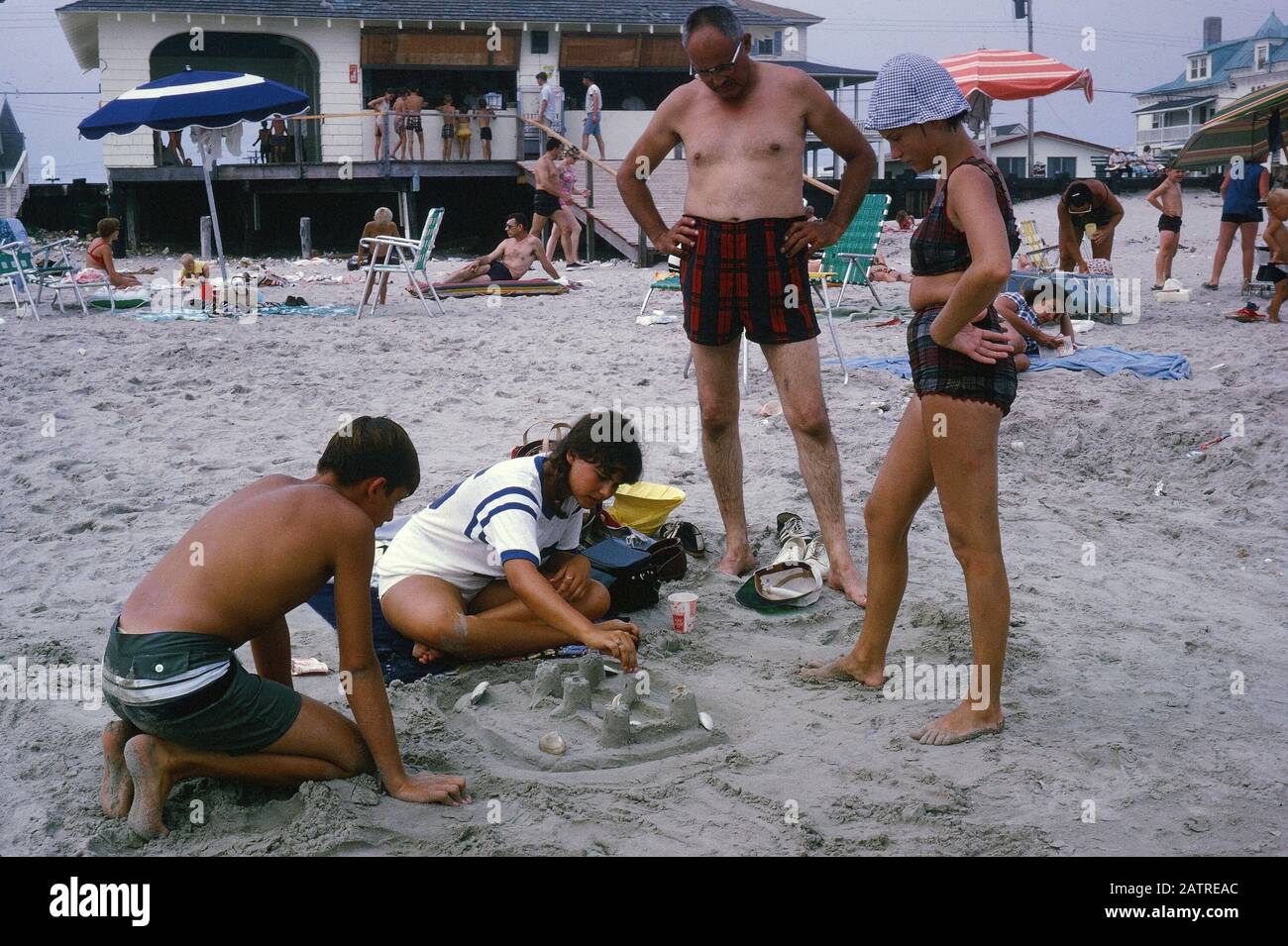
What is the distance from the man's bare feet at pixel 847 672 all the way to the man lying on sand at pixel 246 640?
1195 millimetres

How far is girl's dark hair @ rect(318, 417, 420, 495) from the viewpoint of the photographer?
2.52 m

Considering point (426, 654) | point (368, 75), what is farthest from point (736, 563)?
point (368, 75)

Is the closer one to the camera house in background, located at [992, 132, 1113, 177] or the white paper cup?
the white paper cup

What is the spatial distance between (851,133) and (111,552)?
3.27 meters

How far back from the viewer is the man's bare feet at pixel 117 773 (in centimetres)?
249

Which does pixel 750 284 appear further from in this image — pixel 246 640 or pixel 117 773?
pixel 117 773

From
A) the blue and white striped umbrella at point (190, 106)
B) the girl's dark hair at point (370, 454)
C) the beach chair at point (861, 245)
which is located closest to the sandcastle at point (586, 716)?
the girl's dark hair at point (370, 454)

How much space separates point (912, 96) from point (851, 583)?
6.07 feet

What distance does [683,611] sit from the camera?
3.72 metres

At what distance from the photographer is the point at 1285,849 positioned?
7.59 feet

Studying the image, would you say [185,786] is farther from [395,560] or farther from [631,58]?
[631,58]

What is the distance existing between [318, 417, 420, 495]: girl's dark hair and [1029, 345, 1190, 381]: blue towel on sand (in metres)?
6.12

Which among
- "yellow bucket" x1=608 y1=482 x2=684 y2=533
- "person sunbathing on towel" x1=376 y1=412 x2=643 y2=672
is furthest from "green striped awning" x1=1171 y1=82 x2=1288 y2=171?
"person sunbathing on towel" x1=376 y1=412 x2=643 y2=672

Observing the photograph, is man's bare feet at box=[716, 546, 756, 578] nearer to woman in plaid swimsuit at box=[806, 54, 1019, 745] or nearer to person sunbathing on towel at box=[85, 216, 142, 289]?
woman in plaid swimsuit at box=[806, 54, 1019, 745]
